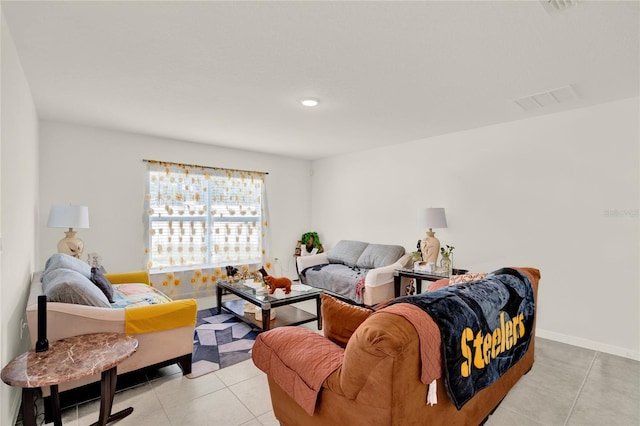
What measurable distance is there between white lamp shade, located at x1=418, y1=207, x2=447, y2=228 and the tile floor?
1695 millimetres

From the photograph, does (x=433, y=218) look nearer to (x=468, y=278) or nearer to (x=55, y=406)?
(x=468, y=278)

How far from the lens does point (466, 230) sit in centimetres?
407

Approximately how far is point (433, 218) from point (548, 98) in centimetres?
166

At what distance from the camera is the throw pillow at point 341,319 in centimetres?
170

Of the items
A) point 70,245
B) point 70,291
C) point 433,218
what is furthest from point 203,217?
point 433,218

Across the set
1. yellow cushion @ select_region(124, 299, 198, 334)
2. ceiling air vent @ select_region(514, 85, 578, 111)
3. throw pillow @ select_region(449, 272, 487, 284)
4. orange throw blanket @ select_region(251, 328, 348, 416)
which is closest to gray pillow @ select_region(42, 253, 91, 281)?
yellow cushion @ select_region(124, 299, 198, 334)

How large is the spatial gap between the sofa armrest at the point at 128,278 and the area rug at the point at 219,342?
2.66 feet

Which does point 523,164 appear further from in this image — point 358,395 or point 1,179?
point 1,179

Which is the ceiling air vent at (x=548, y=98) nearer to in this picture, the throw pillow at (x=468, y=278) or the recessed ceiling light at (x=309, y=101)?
the throw pillow at (x=468, y=278)

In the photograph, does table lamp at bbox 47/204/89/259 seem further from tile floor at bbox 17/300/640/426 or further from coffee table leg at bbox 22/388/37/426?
coffee table leg at bbox 22/388/37/426

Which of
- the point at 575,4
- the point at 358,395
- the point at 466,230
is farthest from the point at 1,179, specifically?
the point at 466,230

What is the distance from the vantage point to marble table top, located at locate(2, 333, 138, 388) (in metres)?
1.58

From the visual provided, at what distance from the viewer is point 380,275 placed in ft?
13.5

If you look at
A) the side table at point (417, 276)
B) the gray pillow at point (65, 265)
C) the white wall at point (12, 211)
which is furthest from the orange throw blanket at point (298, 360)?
the side table at point (417, 276)
